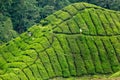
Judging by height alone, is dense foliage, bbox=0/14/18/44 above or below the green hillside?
below

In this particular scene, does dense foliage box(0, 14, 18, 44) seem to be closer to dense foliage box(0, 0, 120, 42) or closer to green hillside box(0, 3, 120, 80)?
dense foliage box(0, 0, 120, 42)

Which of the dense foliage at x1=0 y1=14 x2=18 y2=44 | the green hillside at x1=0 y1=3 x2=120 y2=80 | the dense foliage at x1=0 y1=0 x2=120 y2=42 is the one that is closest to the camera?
the green hillside at x1=0 y1=3 x2=120 y2=80

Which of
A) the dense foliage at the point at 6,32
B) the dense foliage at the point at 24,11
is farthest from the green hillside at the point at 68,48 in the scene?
the dense foliage at the point at 24,11

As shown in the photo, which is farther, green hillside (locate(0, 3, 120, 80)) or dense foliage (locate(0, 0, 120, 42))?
dense foliage (locate(0, 0, 120, 42))

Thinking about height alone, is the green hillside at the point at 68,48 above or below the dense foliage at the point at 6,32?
above

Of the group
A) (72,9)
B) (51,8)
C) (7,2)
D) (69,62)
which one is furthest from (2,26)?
(69,62)

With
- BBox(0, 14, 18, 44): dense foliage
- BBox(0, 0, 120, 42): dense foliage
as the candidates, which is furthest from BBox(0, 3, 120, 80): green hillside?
BBox(0, 0, 120, 42): dense foliage

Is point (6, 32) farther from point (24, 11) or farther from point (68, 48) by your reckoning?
point (68, 48)

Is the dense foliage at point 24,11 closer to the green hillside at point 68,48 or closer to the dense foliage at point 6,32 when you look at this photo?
the dense foliage at point 6,32

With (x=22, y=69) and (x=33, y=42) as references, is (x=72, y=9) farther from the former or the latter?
(x=22, y=69)

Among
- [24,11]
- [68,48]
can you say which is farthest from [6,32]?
[68,48]
